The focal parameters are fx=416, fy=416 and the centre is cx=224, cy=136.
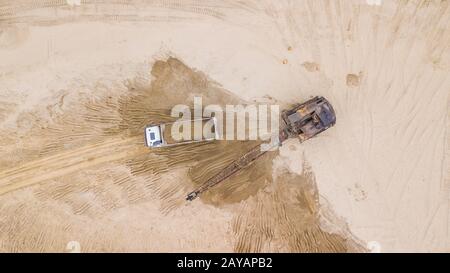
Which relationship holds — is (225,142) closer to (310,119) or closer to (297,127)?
(297,127)

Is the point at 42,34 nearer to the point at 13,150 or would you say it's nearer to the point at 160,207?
the point at 13,150

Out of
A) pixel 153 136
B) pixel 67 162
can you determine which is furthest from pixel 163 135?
pixel 67 162

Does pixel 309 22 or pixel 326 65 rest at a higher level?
pixel 309 22

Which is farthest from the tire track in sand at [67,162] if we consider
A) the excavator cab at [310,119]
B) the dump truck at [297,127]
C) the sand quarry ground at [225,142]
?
the excavator cab at [310,119]

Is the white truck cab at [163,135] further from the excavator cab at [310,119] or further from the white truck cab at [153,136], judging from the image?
the excavator cab at [310,119]

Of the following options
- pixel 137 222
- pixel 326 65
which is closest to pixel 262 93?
pixel 326 65

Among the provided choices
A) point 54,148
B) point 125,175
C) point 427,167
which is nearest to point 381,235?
point 427,167
